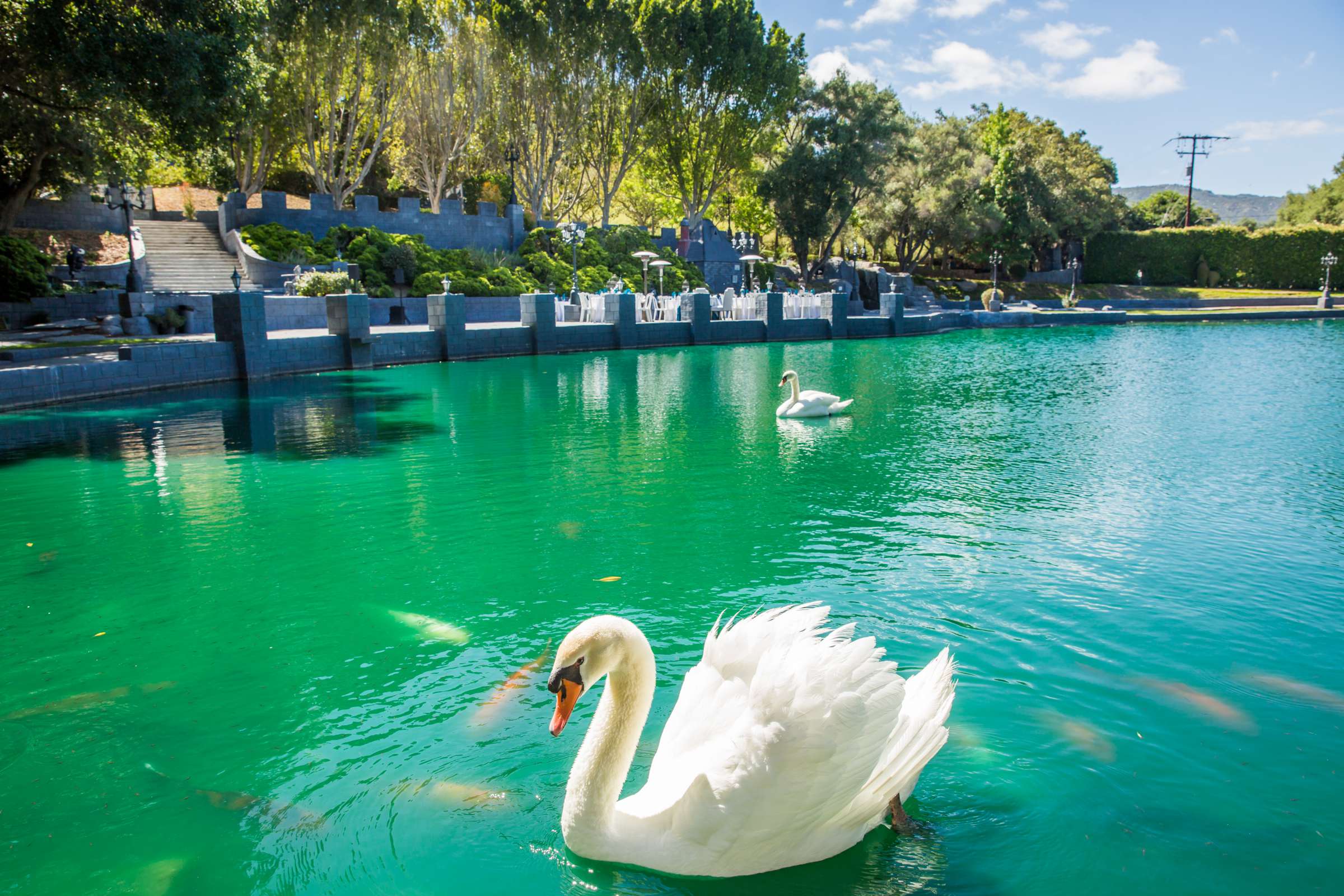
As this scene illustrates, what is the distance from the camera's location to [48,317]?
912 inches

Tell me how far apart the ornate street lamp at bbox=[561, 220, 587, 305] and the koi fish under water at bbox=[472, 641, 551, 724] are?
982 inches

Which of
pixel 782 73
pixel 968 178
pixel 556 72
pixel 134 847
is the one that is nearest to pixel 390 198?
pixel 556 72

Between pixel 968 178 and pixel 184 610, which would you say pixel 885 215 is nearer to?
pixel 968 178

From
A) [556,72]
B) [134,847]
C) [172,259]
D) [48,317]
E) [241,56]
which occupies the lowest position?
[134,847]

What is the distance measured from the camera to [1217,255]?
54.8 meters

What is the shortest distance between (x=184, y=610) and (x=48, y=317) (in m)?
21.8

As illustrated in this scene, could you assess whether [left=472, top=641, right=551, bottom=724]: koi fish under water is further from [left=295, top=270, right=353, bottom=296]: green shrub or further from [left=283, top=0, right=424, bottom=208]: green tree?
[left=283, top=0, right=424, bottom=208]: green tree

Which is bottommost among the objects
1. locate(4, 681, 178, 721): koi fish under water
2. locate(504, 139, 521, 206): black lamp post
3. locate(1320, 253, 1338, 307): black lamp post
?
locate(4, 681, 178, 721): koi fish under water

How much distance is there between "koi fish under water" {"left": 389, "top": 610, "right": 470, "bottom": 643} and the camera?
5.43 m

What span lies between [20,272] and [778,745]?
27146mm

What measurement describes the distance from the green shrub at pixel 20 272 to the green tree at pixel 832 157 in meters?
30.2

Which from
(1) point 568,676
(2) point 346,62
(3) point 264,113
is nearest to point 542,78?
(2) point 346,62

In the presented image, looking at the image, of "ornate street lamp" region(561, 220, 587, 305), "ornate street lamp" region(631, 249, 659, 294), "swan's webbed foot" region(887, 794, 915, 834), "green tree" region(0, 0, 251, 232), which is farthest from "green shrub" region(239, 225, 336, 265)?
"swan's webbed foot" region(887, 794, 915, 834)

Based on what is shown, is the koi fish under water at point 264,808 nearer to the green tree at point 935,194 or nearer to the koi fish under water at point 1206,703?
the koi fish under water at point 1206,703
